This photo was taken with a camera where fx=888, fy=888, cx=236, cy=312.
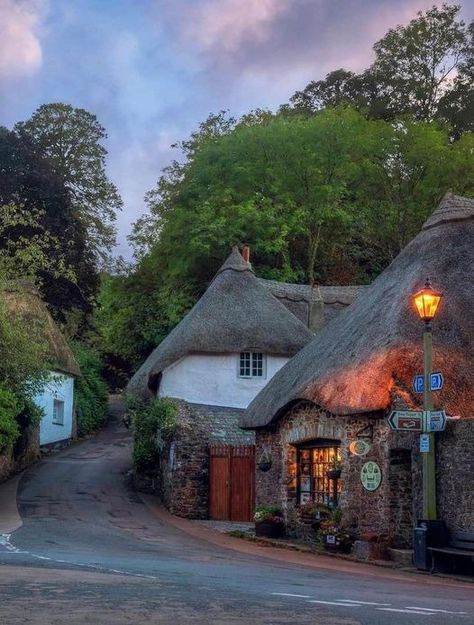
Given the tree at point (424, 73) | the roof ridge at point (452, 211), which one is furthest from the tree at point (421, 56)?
the roof ridge at point (452, 211)

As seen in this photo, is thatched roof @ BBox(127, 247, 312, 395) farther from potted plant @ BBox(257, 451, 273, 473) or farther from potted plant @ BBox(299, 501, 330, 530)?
potted plant @ BBox(299, 501, 330, 530)

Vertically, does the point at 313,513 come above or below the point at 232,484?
below

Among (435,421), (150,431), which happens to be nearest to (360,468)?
(435,421)

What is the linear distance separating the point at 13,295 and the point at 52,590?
24.6 meters

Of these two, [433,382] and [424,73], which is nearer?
[433,382]

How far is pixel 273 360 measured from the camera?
35031mm

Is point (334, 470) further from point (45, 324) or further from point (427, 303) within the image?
point (45, 324)

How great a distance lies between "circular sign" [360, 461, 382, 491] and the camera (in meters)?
18.8

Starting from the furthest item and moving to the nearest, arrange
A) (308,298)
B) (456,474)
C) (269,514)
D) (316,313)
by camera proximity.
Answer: (308,298) < (316,313) < (269,514) < (456,474)

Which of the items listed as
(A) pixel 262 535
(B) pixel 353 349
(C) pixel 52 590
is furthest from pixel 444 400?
(C) pixel 52 590

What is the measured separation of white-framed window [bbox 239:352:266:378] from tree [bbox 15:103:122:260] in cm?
2176

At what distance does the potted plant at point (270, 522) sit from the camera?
73.9ft

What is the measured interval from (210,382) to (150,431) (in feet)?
10.2

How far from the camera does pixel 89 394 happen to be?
49250 millimetres
